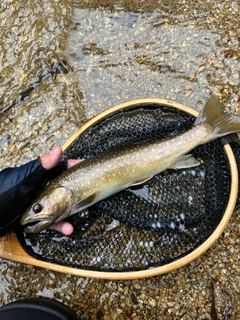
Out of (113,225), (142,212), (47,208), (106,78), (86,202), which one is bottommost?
(113,225)

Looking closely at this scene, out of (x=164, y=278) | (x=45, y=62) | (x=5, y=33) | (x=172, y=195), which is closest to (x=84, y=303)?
(x=164, y=278)

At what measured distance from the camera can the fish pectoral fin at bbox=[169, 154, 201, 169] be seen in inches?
102

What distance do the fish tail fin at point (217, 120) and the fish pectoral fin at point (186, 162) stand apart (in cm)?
24

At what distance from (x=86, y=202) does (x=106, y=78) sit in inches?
60.1

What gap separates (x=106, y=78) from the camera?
3.52 metres

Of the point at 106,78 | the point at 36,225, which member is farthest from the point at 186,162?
the point at 106,78

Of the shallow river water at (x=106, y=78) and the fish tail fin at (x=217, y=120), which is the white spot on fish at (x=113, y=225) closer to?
the shallow river water at (x=106, y=78)

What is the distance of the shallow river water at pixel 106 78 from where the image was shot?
2.82 metres

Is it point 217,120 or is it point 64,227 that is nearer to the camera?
point 217,120

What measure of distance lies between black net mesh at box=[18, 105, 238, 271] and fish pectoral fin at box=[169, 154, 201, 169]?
109 mm

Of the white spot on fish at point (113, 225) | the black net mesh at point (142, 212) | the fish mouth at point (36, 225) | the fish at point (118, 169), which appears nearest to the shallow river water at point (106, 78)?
the black net mesh at point (142, 212)

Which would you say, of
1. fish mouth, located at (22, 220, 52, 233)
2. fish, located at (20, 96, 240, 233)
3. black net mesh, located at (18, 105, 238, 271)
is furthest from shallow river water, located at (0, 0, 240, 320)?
fish, located at (20, 96, 240, 233)

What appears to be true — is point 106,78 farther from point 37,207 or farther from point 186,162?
point 37,207

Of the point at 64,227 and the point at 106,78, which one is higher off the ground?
the point at 106,78
